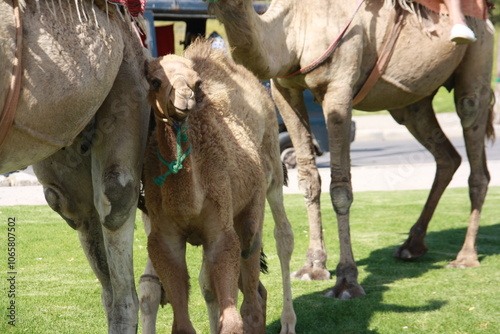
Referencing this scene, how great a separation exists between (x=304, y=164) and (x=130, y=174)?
3.35m

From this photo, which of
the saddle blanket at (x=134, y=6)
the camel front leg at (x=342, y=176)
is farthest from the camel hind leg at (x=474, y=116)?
the saddle blanket at (x=134, y=6)

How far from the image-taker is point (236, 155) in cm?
412

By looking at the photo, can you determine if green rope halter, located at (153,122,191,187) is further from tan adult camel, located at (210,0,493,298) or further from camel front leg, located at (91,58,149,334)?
tan adult camel, located at (210,0,493,298)

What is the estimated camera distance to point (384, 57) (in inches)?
253

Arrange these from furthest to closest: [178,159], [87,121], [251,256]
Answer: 1. [251,256]
2. [178,159]
3. [87,121]

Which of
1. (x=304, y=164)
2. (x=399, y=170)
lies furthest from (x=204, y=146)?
(x=399, y=170)

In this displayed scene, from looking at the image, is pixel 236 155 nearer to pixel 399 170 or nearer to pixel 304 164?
pixel 304 164

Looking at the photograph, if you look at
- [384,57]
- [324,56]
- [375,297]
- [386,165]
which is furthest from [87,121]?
[386,165]

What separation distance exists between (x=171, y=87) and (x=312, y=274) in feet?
11.3

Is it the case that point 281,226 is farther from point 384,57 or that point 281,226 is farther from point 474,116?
point 474,116

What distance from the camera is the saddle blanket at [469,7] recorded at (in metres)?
6.62

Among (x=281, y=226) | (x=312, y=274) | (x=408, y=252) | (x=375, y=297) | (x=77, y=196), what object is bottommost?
(x=408, y=252)

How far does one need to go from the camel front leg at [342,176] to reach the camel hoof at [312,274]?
0.44 meters

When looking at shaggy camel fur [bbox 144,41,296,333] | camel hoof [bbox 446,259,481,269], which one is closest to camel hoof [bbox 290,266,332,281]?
camel hoof [bbox 446,259,481,269]
